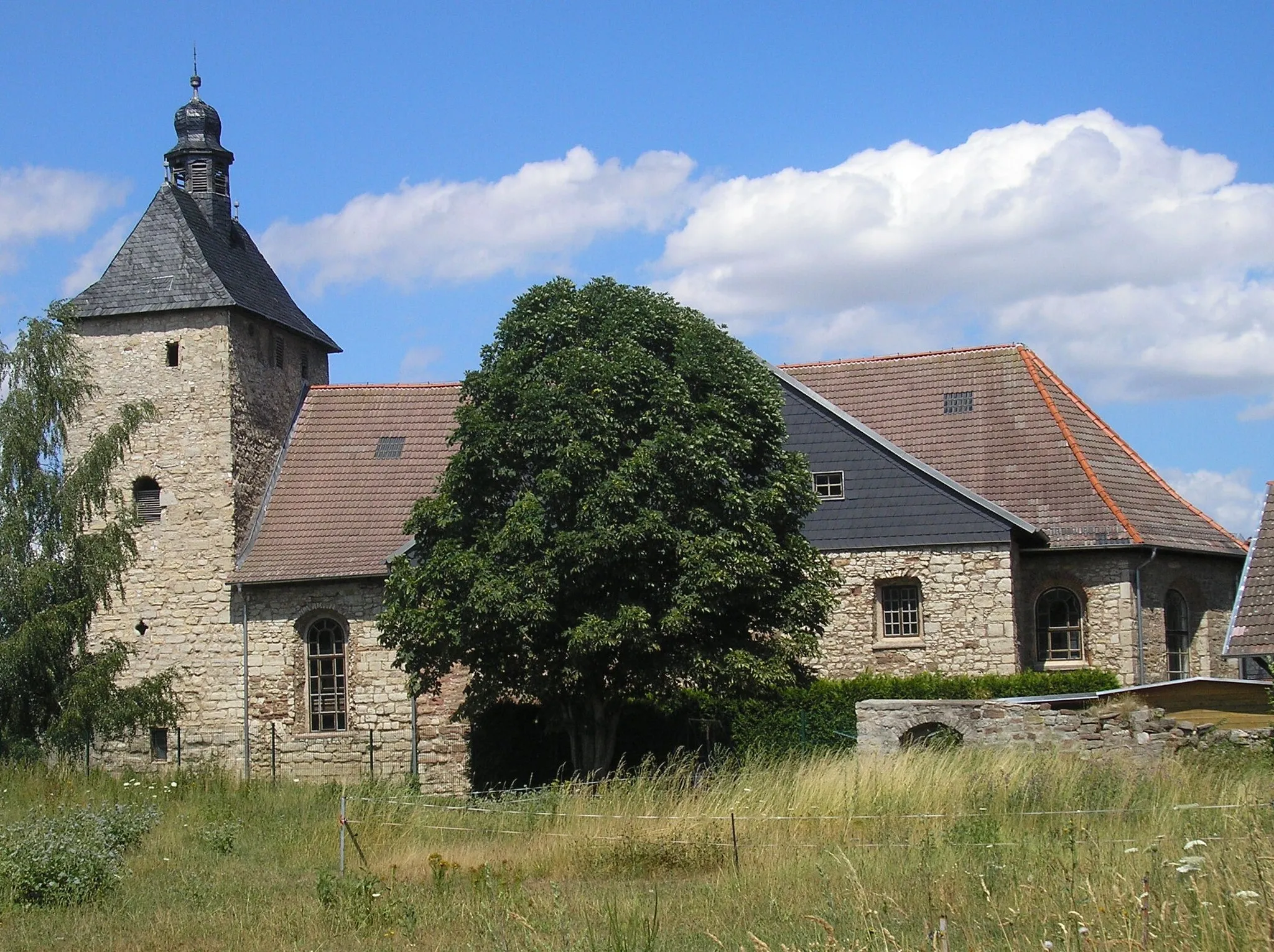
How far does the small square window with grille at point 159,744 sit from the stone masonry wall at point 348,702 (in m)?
1.81

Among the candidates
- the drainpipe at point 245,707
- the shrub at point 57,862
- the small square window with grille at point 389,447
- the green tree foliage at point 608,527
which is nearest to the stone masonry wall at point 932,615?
the green tree foliage at point 608,527

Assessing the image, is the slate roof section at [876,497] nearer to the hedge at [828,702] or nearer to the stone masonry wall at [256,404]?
the hedge at [828,702]

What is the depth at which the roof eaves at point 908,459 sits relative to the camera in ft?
84.2

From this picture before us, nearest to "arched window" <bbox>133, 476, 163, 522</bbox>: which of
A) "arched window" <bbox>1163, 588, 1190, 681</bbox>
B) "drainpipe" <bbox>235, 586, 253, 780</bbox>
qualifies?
"drainpipe" <bbox>235, 586, 253, 780</bbox>

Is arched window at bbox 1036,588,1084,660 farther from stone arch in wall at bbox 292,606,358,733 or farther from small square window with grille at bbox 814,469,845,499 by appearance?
stone arch in wall at bbox 292,606,358,733

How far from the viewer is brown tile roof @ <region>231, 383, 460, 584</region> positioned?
28.4 m

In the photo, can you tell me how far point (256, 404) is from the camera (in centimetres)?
3022

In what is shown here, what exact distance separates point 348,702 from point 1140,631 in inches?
593

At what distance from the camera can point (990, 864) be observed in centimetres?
997

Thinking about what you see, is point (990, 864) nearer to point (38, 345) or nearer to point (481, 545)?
point (481, 545)

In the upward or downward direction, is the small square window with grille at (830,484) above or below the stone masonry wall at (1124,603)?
above

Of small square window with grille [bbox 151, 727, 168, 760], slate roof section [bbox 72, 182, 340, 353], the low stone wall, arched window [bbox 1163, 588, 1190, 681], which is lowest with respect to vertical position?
small square window with grille [bbox 151, 727, 168, 760]

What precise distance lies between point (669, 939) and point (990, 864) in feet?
7.62

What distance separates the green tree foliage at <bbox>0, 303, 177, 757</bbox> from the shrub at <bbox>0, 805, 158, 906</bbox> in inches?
254
